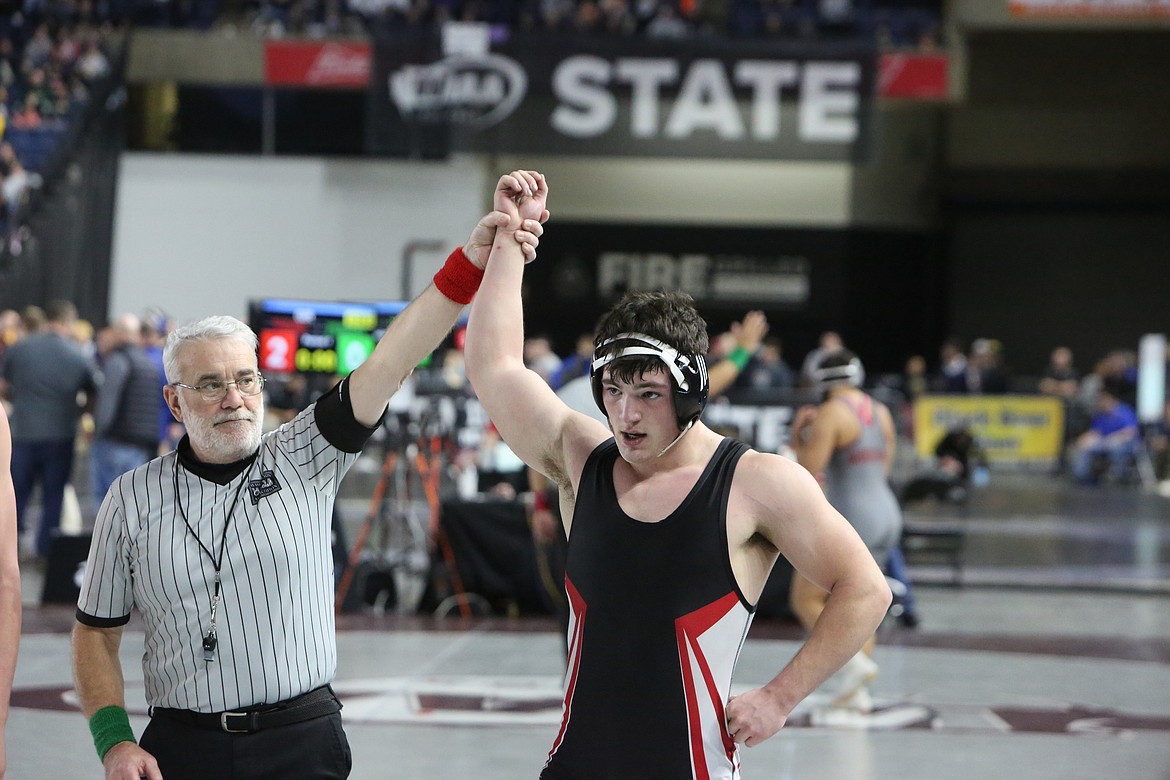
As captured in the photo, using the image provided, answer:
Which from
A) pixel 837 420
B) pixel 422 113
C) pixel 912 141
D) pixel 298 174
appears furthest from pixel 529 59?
pixel 912 141

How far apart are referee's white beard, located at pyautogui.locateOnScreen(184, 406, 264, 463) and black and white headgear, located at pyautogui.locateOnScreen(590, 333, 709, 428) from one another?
73 cm

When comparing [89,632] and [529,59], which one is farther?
[529,59]

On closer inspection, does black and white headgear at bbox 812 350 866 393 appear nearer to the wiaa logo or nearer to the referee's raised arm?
the referee's raised arm

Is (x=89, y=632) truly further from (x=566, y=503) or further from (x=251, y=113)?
(x=251, y=113)

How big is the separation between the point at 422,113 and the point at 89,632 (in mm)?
14616

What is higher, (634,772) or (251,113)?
(251,113)

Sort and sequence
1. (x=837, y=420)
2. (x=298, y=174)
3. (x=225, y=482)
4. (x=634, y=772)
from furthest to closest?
1. (x=298, y=174)
2. (x=837, y=420)
3. (x=225, y=482)
4. (x=634, y=772)

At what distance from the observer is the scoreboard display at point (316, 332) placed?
958 cm

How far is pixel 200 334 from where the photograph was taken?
2.96 metres

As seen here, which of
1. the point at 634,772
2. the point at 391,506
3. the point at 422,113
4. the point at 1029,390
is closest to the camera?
the point at 634,772

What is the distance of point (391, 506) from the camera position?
11.1 metres

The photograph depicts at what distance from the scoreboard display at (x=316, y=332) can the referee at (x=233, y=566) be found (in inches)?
260

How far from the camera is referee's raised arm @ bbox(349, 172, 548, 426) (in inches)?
116

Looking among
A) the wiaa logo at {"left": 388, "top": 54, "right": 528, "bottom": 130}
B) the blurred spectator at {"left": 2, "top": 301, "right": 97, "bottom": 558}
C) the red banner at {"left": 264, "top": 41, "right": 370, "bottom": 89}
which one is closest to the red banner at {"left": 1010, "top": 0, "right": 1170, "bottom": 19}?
the red banner at {"left": 264, "top": 41, "right": 370, "bottom": 89}
